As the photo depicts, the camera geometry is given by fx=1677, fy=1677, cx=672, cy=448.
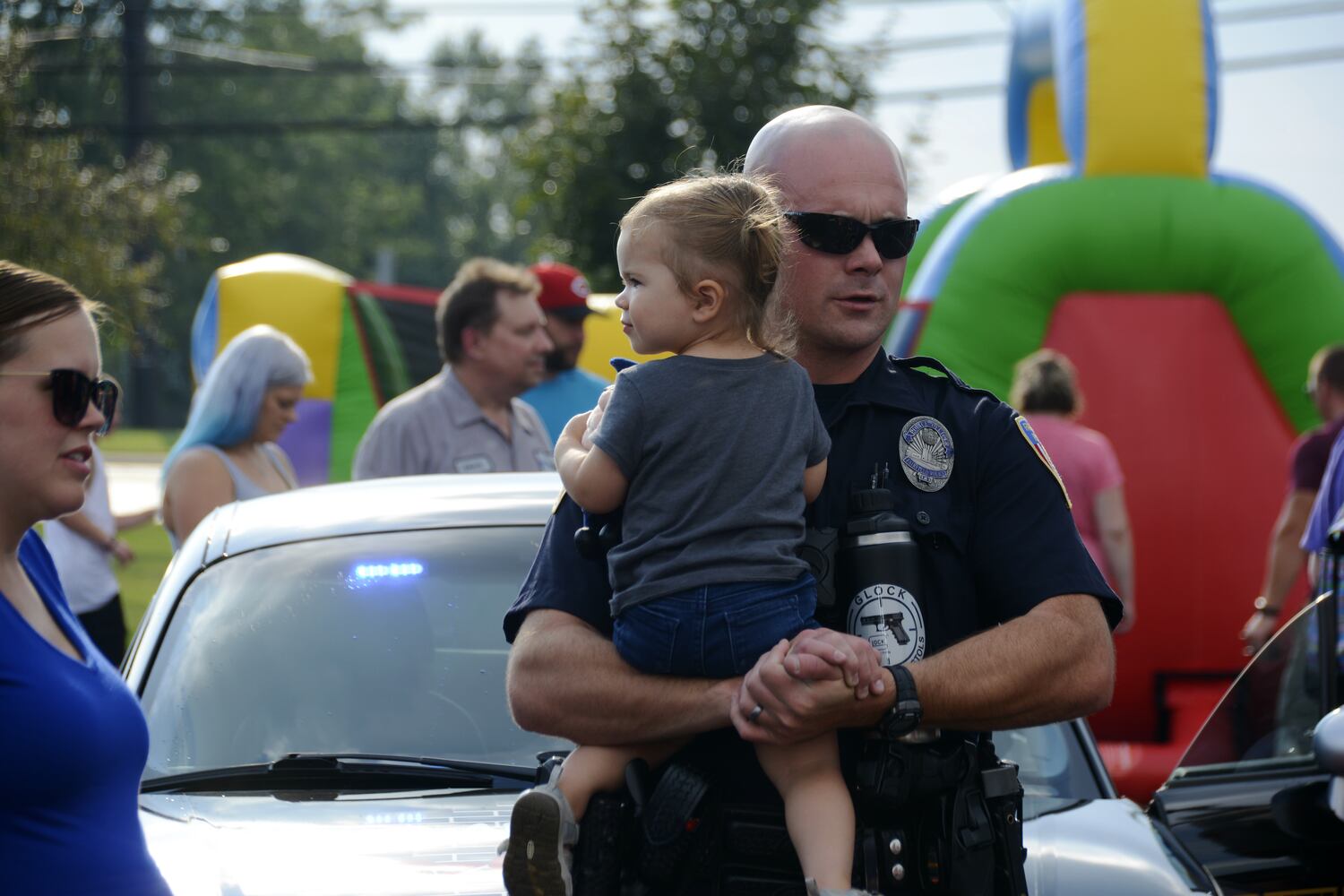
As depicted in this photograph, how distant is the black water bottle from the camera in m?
2.31

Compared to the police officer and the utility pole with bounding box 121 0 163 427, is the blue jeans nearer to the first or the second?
the police officer

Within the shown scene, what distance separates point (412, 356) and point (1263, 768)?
745 cm

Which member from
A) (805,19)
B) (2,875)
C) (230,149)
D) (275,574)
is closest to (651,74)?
(805,19)

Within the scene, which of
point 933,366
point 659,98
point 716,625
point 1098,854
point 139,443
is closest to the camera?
point 716,625

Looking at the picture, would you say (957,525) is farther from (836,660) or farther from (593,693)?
(593,693)

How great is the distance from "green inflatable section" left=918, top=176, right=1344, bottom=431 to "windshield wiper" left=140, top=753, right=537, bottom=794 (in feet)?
18.4

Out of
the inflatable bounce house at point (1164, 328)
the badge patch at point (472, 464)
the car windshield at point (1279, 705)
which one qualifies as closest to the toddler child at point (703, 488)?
the car windshield at point (1279, 705)

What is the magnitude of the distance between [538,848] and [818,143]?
1.18m

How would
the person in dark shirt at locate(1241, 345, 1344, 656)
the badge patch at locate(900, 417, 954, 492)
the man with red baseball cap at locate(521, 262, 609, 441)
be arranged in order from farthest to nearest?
the man with red baseball cap at locate(521, 262, 609, 441)
the person in dark shirt at locate(1241, 345, 1344, 656)
the badge patch at locate(900, 417, 954, 492)

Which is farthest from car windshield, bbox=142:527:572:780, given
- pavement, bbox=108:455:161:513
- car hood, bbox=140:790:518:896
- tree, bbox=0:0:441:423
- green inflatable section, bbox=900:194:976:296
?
tree, bbox=0:0:441:423

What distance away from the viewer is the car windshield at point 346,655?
3238mm

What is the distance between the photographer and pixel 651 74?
1547 cm

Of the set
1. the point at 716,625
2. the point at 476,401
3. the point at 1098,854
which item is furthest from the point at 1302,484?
the point at 716,625

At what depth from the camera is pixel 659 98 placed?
15438 millimetres
